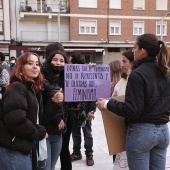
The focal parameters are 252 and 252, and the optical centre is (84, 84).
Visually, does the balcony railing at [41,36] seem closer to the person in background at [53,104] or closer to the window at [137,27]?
the window at [137,27]

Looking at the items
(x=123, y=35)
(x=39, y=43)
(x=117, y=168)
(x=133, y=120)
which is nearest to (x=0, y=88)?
(x=117, y=168)

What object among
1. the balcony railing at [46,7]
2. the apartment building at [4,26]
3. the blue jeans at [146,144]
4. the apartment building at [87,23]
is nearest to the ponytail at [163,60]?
the blue jeans at [146,144]

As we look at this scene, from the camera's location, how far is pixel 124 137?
7.91 ft

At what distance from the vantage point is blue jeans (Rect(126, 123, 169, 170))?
2.07 metres

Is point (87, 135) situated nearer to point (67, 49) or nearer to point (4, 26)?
point (67, 49)

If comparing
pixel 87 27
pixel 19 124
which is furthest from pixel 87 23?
pixel 19 124

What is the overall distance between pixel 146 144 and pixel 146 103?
34 cm

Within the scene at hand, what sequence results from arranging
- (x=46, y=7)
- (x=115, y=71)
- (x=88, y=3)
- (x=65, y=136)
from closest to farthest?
(x=65, y=136) → (x=115, y=71) → (x=46, y=7) → (x=88, y=3)

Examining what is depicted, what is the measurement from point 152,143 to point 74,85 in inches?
40.8

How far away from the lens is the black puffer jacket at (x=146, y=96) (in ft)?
6.54

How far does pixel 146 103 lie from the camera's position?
2043 mm

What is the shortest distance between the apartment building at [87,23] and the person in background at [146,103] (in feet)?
70.2

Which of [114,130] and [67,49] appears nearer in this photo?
[114,130]

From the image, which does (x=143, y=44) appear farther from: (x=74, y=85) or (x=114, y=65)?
(x=114, y=65)
